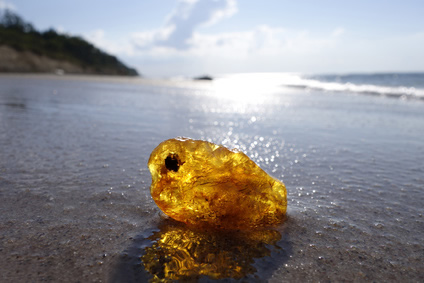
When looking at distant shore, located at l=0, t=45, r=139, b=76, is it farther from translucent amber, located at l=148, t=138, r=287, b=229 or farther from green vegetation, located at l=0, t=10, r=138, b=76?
translucent amber, located at l=148, t=138, r=287, b=229

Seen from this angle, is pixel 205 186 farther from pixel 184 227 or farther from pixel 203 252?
pixel 203 252

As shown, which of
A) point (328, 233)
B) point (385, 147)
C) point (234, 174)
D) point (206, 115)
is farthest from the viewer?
point (206, 115)

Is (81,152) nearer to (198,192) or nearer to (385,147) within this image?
(198,192)

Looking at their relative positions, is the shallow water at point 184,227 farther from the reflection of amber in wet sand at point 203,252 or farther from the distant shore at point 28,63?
the distant shore at point 28,63

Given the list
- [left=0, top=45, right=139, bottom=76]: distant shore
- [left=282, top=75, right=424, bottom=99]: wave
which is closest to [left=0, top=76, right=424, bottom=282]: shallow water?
[left=282, top=75, right=424, bottom=99]: wave

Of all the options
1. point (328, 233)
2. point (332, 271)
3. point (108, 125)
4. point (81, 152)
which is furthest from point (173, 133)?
point (332, 271)

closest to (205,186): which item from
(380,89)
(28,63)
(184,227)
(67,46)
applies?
(184,227)

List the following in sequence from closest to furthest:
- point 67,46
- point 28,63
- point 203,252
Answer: point 203,252
point 28,63
point 67,46
